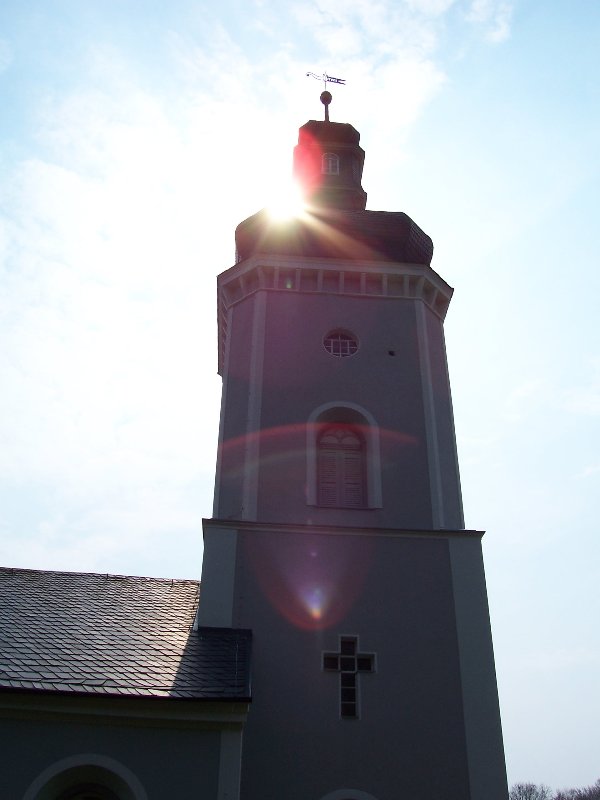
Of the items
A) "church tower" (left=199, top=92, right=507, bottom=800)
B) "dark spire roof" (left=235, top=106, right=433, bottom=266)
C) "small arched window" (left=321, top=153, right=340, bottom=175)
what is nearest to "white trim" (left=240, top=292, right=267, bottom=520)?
"church tower" (left=199, top=92, right=507, bottom=800)

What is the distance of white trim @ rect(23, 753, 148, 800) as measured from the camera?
10.6 meters

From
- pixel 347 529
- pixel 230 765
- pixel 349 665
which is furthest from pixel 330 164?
pixel 230 765

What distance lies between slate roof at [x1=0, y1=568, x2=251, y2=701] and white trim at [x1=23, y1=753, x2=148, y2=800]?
0.83 meters

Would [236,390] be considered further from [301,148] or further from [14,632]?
[301,148]

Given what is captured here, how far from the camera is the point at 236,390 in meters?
16.6

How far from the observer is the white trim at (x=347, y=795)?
1197 cm

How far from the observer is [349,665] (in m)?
13.2

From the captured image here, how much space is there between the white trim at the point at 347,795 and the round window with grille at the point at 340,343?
8.19m

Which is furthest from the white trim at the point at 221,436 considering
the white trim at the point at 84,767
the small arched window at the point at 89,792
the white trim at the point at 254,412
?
the small arched window at the point at 89,792

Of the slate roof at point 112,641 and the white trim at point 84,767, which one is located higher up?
the slate roof at point 112,641

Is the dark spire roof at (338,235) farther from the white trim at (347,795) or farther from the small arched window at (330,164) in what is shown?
the white trim at (347,795)

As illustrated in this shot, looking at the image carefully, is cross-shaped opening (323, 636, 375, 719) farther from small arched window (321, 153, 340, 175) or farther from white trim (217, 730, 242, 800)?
small arched window (321, 153, 340, 175)

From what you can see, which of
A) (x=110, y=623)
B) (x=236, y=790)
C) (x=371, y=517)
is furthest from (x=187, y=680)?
(x=371, y=517)

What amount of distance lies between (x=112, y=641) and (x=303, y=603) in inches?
121
